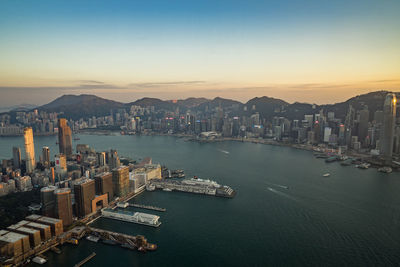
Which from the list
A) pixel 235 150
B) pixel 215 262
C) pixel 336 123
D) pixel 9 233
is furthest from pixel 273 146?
pixel 9 233

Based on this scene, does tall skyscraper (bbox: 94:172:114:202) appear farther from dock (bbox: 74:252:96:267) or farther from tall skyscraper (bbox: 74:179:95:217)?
dock (bbox: 74:252:96:267)

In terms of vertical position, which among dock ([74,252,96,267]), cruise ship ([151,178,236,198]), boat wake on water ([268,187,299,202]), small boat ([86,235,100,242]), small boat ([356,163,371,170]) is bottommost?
small boat ([356,163,371,170])

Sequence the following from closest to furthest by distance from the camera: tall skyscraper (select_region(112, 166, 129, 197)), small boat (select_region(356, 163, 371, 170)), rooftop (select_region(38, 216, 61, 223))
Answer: rooftop (select_region(38, 216, 61, 223)) < tall skyscraper (select_region(112, 166, 129, 197)) < small boat (select_region(356, 163, 371, 170))

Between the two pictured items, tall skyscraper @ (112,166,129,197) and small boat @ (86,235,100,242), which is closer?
small boat @ (86,235,100,242)

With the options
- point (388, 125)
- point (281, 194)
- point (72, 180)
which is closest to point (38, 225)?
point (72, 180)

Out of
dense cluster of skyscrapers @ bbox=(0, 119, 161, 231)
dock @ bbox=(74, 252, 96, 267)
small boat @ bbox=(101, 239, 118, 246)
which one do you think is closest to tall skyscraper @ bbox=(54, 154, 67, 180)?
dense cluster of skyscrapers @ bbox=(0, 119, 161, 231)

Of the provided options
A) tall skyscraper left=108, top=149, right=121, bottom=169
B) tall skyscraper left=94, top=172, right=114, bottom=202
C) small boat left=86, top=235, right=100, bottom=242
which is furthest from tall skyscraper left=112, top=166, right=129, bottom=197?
tall skyscraper left=108, top=149, right=121, bottom=169

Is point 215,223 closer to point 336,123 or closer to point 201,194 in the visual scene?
point 201,194

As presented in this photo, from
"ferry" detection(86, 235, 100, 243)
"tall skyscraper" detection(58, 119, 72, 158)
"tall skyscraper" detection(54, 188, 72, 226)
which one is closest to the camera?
"ferry" detection(86, 235, 100, 243)

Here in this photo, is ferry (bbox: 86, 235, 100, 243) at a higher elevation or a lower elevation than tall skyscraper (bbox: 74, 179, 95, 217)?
lower

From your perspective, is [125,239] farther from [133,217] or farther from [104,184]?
[104,184]
